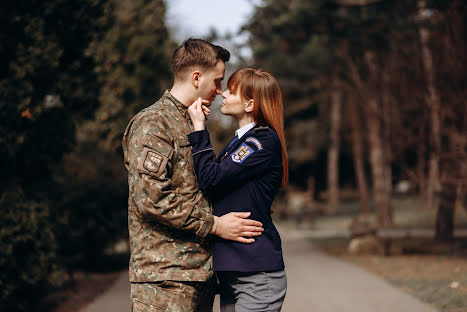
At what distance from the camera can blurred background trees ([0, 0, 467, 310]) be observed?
6.77 m

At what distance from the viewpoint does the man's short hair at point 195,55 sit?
3.15m

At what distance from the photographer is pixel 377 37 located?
15805 millimetres

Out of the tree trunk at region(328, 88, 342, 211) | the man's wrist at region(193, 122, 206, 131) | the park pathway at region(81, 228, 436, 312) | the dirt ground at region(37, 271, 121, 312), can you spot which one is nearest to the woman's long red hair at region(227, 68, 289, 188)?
the man's wrist at region(193, 122, 206, 131)

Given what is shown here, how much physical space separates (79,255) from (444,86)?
7.67 m

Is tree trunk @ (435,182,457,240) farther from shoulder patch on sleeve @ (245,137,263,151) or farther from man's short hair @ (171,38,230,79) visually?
man's short hair @ (171,38,230,79)

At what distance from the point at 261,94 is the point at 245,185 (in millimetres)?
513

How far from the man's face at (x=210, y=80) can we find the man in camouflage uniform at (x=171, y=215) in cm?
1

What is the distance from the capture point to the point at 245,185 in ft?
10.4

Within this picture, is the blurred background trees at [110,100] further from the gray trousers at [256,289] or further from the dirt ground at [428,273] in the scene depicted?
the gray trousers at [256,289]

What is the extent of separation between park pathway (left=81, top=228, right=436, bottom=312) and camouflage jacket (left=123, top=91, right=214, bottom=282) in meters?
4.76

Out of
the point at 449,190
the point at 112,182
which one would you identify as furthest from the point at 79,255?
the point at 449,190

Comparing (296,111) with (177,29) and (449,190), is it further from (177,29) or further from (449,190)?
(449,190)

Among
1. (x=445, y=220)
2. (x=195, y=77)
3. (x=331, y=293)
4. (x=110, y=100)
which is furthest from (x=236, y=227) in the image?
(x=110, y=100)

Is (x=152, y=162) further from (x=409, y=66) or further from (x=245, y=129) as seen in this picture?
(x=409, y=66)
